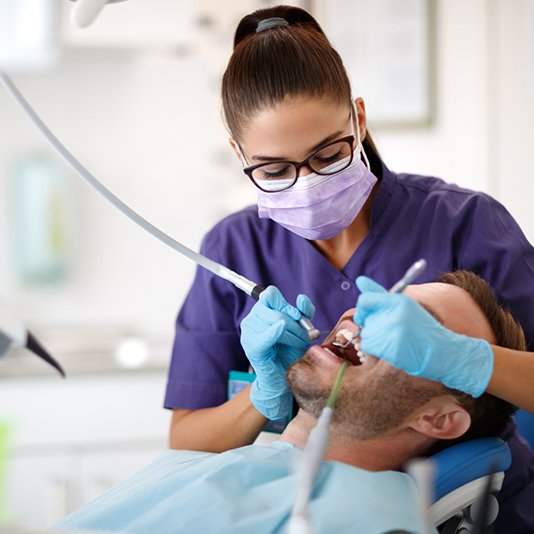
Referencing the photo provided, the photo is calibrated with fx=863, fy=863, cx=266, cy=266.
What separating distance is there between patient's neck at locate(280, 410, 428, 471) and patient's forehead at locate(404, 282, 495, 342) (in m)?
0.22

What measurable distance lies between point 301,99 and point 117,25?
2.08 meters

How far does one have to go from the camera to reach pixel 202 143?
377 cm

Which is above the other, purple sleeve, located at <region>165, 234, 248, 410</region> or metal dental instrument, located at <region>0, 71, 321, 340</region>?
metal dental instrument, located at <region>0, 71, 321, 340</region>

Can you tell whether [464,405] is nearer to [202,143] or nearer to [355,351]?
[355,351]

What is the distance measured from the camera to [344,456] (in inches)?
60.7

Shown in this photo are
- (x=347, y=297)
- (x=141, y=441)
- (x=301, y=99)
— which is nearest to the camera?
(x=301, y=99)

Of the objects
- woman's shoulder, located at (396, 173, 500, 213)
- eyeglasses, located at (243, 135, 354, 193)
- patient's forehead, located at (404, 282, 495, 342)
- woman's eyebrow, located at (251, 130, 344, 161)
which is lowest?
patient's forehead, located at (404, 282, 495, 342)

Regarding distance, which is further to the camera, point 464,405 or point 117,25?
point 117,25

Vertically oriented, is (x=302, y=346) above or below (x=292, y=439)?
above

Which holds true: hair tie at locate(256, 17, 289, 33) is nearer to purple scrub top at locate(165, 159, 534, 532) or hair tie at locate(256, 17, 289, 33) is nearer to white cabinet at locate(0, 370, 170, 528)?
purple scrub top at locate(165, 159, 534, 532)

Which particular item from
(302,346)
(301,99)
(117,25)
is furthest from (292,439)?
(117,25)

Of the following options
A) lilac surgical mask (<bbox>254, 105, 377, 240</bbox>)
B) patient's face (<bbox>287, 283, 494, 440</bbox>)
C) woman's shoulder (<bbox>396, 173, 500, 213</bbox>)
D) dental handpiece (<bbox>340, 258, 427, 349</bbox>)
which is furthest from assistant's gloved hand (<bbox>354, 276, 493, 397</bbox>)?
woman's shoulder (<bbox>396, 173, 500, 213</bbox>)

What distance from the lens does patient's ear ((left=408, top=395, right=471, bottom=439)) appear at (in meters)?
1.56

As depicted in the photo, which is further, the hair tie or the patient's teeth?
the hair tie
